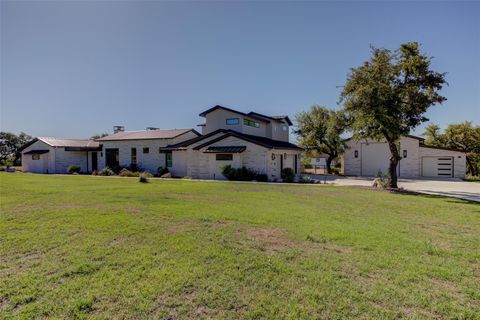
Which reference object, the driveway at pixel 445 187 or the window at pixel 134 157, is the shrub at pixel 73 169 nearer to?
the window at pixel 134 157

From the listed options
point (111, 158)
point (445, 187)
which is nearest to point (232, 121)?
point (111, 158)

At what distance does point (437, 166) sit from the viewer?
28.5m

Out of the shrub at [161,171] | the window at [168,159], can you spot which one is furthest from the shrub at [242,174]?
the window at [168,159]

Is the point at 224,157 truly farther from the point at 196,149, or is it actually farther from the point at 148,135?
the point at 148,135

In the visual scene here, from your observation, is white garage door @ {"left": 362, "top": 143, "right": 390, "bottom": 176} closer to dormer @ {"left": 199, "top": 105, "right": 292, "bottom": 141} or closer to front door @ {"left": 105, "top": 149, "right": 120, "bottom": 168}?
dormer @ {"left": 199, "top": 105, "right": 292, "bottom": 141}

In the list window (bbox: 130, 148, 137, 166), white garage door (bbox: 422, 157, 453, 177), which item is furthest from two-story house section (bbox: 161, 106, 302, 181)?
white garage door (bbox: 422, 157, 453, 177)

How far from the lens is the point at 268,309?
3.43 meters

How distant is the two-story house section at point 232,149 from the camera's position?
2314 cm

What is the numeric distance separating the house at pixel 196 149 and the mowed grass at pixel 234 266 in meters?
15.2

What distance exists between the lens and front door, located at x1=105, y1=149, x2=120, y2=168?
32375 mm

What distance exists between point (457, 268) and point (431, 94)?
15.0 metres

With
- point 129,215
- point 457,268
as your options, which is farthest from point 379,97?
point 129,215

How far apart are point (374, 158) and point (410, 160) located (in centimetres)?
339

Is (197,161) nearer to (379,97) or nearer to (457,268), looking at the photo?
(379,97)
